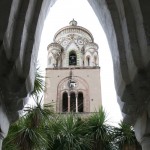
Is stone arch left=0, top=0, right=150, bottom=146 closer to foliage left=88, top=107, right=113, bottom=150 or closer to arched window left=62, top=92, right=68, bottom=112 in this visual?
foliage left=88, top=107, right=113, bottom=150

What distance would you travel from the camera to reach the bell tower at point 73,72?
138 ft

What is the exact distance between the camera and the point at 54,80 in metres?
44.1

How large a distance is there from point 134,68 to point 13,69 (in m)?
1.39

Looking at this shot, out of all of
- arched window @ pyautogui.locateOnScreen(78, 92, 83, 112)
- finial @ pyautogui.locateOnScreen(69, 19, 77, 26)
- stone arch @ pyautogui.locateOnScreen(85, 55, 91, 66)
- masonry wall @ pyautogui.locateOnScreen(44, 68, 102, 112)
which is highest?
finial @ pyautogui.locateOnScreen(69, 19, 77, 26)

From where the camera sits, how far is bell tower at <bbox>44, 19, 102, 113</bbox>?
138ft

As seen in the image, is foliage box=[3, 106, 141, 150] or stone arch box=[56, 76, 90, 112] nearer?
foliage box=[3, 106, 141, 150]

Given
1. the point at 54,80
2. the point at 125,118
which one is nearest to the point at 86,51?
the point at 54,80

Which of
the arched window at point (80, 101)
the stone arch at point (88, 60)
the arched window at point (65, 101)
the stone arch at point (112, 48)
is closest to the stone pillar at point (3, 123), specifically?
the stone arch at point (112, 48)

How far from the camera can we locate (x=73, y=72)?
44.3 m

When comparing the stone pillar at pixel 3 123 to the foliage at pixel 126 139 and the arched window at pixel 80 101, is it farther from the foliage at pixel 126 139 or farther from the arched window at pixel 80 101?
the arched window at pixel 80 101

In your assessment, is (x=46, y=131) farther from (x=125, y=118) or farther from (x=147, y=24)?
(x=147, y=24)

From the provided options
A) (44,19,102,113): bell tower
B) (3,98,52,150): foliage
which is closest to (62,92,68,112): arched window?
(44,19,102,113): bell tower

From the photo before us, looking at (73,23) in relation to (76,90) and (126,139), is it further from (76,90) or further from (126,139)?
(126,139)

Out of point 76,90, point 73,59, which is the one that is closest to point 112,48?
point 76,90
